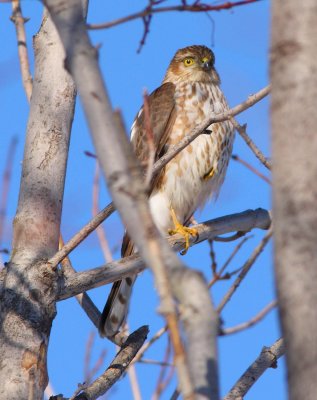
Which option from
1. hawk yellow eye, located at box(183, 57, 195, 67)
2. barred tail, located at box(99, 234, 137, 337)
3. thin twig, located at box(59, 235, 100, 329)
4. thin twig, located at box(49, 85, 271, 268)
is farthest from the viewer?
hawk yellow eye, located at box(183, 57, 195, 67)

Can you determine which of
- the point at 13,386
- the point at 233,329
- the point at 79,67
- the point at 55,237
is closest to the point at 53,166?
the point at 55,237

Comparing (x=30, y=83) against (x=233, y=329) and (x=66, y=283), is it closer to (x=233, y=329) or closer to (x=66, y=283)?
(x=66, y=283)

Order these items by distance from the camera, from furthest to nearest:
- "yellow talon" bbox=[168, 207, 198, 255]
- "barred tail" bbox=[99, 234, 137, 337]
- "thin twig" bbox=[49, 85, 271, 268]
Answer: "yellow talon" bbox=[168, 207, 198, 255] → "barred tail" bbox=[99, 234, 137, 337] → "thin twig" bbox=[49, 85, 271, 268]

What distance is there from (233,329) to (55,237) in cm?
123

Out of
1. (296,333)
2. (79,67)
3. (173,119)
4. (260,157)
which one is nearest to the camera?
(296,333)

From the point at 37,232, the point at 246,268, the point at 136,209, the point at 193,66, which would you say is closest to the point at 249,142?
the point at 246,268

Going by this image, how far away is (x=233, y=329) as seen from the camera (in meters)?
1.69

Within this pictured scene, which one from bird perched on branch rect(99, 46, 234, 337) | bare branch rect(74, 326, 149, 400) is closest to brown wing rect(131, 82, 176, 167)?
bird perched on branch rect(99, 46, 234, 337)

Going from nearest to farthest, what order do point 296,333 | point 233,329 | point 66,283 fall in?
point 296,333
point 233,329
point 66,283

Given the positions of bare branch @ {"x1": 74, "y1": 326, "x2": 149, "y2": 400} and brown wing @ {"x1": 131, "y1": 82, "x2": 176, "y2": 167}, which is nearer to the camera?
bare branch @ {"x1": 74, "y1": 326, "x2": 149, "y2": 400}

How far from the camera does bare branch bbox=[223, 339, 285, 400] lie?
2.40 m

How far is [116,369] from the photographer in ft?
8.82

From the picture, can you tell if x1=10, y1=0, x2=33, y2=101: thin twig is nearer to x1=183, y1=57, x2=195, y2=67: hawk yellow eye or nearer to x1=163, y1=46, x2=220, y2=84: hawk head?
x1=163, y1=46, x2=220, y2=84: hawk head

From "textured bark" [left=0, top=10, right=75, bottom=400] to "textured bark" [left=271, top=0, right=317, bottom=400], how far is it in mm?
1414
